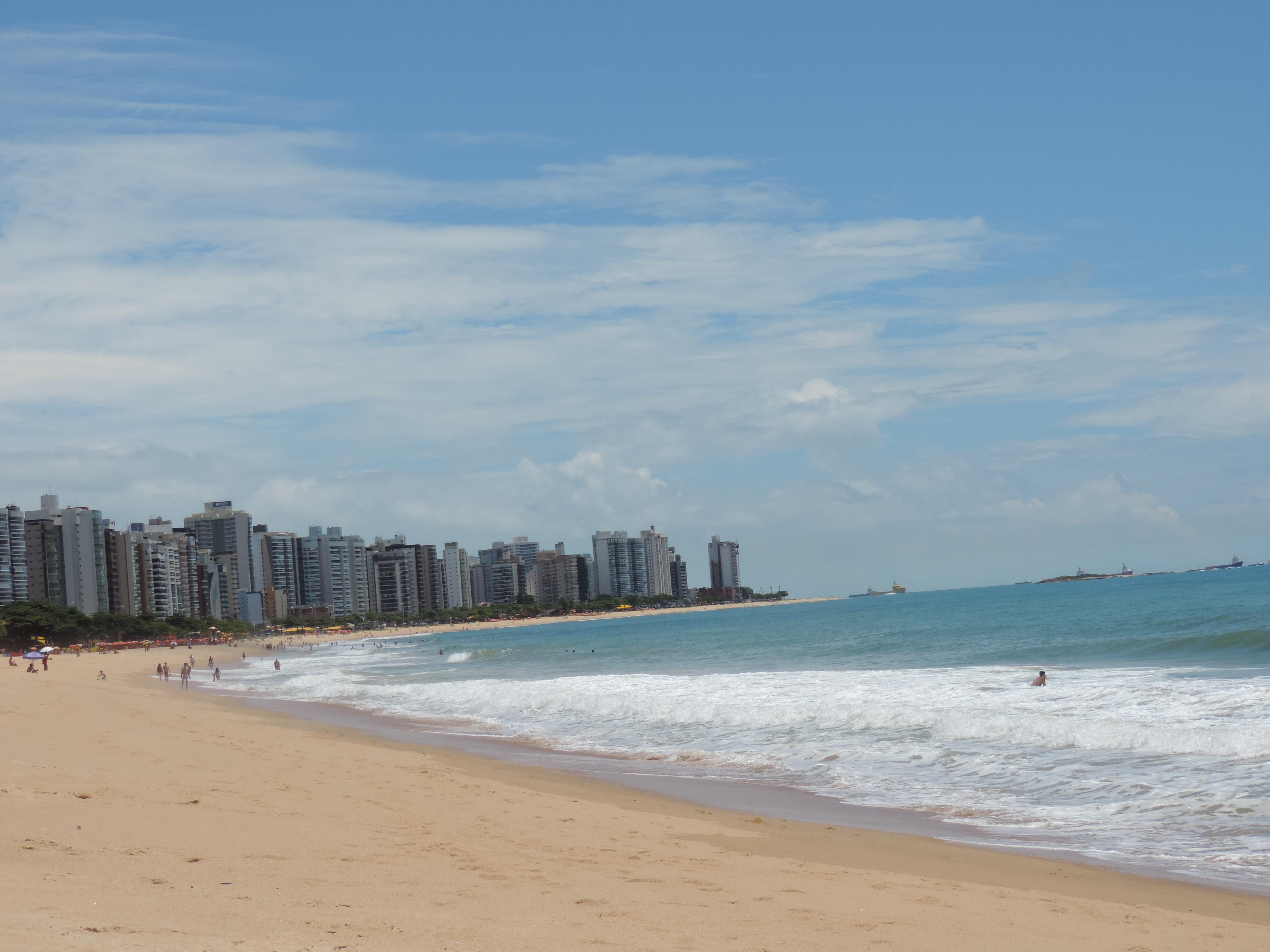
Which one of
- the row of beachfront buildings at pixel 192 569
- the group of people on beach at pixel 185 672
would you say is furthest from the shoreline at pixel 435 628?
the group of people on beach at pixel 185 672

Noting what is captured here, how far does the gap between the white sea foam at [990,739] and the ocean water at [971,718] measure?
0.16ft

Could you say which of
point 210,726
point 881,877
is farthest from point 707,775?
point 210,726

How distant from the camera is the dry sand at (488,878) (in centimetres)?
554

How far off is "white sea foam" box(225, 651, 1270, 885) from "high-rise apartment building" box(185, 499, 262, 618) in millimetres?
153325

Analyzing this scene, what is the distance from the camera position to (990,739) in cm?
1602

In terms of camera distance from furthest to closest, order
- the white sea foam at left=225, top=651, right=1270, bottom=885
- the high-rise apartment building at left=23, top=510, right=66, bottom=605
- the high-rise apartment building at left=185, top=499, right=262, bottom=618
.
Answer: the high-rise apartment building at left=185, top=499, right=262, bottom=618
the high-rise apartment building at left=23, top=510, right=66, bottom=605
the white sea foam at left=225, top=651, right=1270, bottom=885

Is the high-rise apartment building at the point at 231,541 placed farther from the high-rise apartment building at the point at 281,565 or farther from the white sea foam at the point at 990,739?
the white sea foam at the point at 990,739

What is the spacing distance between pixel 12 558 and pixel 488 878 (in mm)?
129678

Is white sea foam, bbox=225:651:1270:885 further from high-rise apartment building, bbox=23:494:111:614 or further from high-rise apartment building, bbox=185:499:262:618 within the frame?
high-rise apartment building, bbox=185:499:262:618

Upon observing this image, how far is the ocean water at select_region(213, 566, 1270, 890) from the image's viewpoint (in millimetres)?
10875

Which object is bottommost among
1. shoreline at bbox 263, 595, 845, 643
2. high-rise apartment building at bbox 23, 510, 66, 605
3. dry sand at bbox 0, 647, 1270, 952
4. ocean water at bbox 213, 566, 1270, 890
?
shoreline at bbox 263, 595, 845, 643

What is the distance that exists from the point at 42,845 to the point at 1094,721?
14287mm

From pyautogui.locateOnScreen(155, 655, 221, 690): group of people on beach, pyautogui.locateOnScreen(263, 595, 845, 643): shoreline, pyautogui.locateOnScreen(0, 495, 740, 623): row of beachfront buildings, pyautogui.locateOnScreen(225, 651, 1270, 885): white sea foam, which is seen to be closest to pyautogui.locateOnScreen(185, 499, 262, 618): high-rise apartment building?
pyautogui.locateOnScreen(0, 495, 740, 623): row of beachfront buildings

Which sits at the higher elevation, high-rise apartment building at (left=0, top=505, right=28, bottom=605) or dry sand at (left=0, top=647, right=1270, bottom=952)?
high-rise apartment building at (left=0, top=505, right=28, bottom=605)
